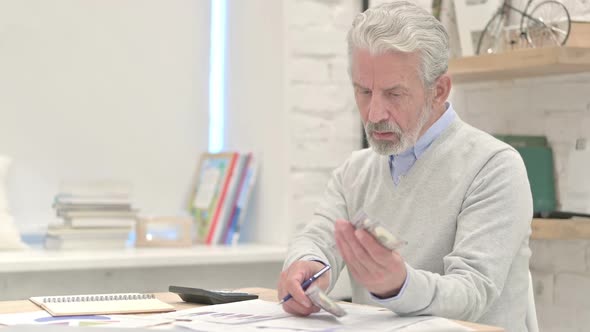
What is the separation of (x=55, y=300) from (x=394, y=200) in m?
0.69

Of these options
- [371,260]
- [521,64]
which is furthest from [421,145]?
[521,64]

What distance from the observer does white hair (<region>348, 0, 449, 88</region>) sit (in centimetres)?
179

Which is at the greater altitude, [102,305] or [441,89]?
[441,89]

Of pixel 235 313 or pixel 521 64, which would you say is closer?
pixel 235 313

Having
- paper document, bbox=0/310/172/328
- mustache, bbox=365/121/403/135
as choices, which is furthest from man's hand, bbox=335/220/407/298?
mustache, bbox=365/121/403/135

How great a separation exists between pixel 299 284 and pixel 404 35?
1.69 ft

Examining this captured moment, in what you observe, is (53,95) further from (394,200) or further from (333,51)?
(394,200)

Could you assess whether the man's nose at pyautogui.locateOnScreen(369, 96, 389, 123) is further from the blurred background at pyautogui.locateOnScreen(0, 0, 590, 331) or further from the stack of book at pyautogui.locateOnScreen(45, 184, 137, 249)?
the stack of book at pyautogui.locateOnScreen(45, 184, 137, 249)

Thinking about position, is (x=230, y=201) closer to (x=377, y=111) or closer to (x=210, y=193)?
(x=210, y=193)

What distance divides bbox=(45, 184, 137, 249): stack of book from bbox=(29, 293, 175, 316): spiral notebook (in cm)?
122

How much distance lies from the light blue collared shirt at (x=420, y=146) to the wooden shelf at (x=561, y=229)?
0.66m

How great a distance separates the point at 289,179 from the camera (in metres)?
3.07

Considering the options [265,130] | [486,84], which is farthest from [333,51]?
[486,84]

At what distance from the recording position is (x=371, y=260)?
1438 mm
